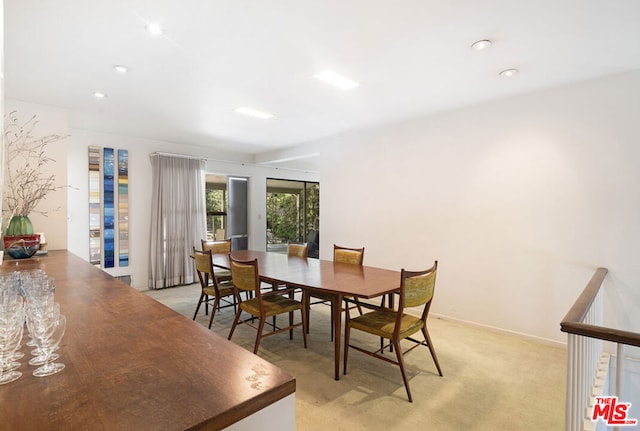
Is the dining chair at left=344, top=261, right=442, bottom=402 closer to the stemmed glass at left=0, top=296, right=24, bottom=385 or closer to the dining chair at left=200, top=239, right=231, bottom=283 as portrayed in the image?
the stemmed glass at left=0, top=296, right=24, bottom=385

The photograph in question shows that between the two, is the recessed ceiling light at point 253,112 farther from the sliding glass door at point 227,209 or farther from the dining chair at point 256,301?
the sliding glass door at point 227,209

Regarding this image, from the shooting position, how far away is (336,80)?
301 centimetres

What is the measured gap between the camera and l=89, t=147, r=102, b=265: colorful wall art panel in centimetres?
481

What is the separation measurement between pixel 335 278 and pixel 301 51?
1.87m

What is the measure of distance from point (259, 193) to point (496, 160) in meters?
4.78

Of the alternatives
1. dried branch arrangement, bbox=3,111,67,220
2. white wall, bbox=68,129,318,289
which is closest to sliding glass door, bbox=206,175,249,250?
white wall, bbox=68,129,318,289

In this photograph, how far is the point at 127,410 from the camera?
722 millimetres

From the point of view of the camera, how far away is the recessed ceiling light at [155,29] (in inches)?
83.7

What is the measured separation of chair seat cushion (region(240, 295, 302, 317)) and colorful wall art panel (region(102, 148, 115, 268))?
3.22 metres

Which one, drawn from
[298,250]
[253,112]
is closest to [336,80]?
[253,112]

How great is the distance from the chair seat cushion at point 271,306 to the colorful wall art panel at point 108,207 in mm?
3216

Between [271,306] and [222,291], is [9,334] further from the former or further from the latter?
[222,291]

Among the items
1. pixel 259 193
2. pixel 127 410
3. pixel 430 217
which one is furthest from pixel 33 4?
pixel 259 193

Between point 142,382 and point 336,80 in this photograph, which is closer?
point 142,382
